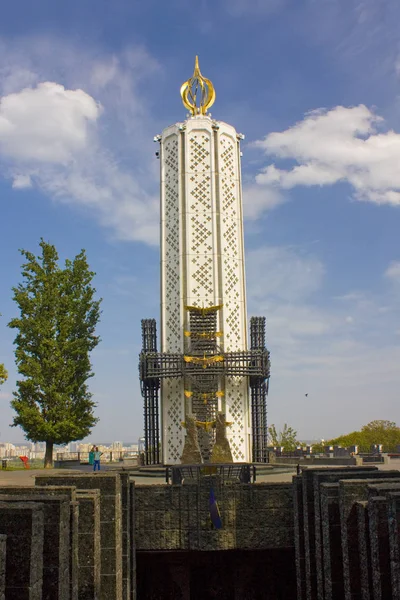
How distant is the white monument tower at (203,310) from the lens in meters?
28.9

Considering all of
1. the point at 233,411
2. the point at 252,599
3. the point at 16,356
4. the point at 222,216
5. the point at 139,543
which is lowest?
the point at 252,599

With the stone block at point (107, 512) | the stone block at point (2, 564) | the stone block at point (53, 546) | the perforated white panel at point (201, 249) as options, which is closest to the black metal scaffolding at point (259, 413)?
the perforated white panel at point (201, 249)

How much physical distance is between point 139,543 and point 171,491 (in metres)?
1.57

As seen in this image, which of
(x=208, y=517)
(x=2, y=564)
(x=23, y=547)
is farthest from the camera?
(x=208, y=517)

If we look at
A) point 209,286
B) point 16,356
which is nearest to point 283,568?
point 209,286

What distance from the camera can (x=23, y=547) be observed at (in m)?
9.16

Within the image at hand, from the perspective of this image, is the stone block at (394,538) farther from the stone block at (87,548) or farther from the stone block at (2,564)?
the stone block at (2,564)

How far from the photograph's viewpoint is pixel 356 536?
1258 cm

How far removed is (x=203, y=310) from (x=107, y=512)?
15881 mm

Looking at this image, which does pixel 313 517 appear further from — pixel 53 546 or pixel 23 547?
pixel 23 547

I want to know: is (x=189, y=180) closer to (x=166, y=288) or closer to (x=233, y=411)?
(x=166, y=288)

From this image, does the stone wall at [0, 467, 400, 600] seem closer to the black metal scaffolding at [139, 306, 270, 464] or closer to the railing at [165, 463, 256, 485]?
the railing at [165, 463, 256, 485]

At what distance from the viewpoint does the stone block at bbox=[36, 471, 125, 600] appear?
46.0 ft

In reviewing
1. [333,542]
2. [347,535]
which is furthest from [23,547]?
[333,542]
